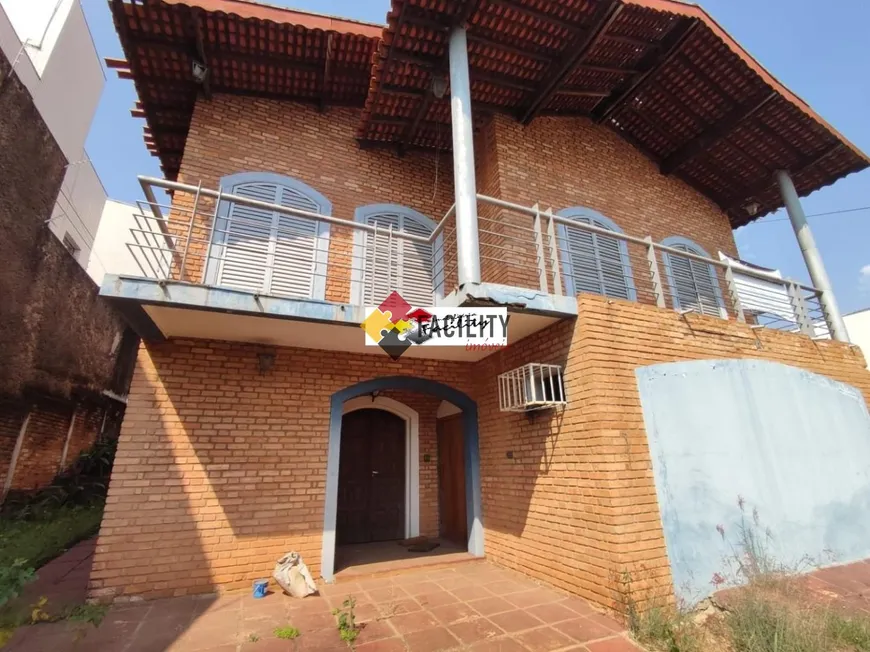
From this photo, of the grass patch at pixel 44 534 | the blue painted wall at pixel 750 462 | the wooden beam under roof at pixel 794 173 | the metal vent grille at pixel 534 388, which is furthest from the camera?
the wooden beam under roof at pixel 794 173

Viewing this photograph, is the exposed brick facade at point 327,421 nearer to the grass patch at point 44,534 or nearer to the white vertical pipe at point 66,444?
the grass patch at point 44,534

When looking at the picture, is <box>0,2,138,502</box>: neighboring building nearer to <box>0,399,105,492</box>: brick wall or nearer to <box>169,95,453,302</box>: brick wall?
<box>0,399,105,492</box>: brick wall

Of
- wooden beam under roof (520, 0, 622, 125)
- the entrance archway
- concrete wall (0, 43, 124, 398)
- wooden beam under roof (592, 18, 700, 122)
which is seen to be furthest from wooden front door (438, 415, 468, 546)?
concrete wall (0, 43, 124, 398)

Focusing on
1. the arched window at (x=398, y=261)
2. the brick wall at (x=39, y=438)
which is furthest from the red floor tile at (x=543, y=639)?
the brick wall at (x=39, y=438)

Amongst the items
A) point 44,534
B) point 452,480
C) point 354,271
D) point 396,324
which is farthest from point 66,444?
point 396,324

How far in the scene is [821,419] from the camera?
5715mm

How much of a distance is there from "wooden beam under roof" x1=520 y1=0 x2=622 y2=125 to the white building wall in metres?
17.2

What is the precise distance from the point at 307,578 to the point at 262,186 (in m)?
5.29

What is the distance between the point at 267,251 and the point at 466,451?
13.5 ft

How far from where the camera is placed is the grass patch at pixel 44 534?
5594 millimetres

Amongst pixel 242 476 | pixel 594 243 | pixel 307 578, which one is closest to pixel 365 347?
pixel 242 476

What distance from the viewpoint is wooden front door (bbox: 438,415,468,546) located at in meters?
7.00

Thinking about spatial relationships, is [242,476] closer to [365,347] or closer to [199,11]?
[365,347]

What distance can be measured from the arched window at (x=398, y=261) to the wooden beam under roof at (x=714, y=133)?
211 inches
